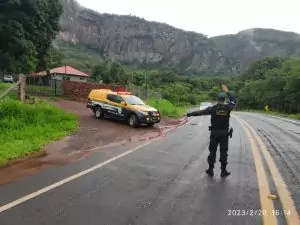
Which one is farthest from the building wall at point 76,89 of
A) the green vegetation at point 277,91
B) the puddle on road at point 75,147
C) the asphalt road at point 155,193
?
the green vegetation at point 277,91

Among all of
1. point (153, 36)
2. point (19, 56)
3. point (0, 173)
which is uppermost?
point (153, 36)

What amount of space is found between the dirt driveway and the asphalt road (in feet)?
1.69

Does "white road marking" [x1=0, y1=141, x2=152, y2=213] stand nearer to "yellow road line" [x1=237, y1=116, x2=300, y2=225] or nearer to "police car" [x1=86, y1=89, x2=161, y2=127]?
"yellow road line" [x1=237, y1=116, x2=300, y2=225]

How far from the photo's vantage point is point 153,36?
197m

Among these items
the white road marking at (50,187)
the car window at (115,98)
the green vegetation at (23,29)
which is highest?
the green vegetation at (23,29)

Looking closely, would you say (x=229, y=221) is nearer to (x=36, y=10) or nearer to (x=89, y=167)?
(x=89, y=167)

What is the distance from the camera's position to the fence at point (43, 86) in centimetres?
3145

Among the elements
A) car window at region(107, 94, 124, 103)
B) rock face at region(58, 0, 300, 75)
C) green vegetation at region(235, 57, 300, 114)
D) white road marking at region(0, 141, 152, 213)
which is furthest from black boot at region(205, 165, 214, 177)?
rock face at region(58, 0, 300, 75)

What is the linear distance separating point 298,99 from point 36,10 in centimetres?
6150

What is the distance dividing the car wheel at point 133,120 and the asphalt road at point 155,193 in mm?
9675

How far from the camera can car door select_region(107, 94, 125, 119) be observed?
21734 mm

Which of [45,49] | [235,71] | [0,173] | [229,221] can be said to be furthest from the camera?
[235,71]

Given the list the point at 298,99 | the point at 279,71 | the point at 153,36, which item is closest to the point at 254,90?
the point at 279,71

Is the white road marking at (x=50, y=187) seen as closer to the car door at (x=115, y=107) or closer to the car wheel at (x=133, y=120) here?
the car wheel at (x=133, y=120)
